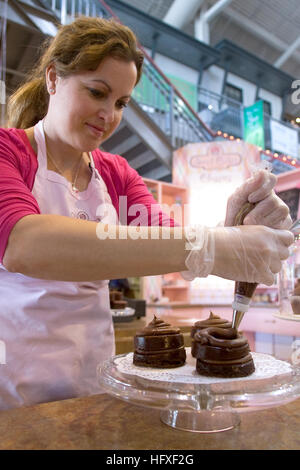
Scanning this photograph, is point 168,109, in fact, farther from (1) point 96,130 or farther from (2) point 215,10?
(1) point 96,130

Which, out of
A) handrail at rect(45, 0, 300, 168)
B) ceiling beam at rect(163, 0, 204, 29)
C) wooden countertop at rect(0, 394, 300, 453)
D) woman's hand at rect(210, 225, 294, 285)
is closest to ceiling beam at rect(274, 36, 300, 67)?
ceiling beam at rect(163, 0, 204, 29)

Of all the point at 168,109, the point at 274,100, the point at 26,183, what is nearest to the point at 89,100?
the point at 26,183

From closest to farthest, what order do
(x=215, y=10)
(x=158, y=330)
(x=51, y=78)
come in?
(x=158, y=330) < (x=51, y=78) < (x=215, y=10)

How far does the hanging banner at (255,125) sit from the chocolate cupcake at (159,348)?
5833 millimetres

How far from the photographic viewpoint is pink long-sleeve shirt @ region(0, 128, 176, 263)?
917 mm

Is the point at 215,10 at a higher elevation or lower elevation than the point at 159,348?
higher

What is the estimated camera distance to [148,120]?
554 centimetres

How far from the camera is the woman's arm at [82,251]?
2.86 ft

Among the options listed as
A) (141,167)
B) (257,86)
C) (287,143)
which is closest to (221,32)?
(257,86)

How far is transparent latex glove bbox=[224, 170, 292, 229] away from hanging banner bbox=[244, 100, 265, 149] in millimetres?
5725

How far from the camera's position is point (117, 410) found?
928 mm

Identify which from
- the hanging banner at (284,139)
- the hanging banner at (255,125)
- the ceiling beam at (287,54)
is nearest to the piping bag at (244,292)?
the hanging banner at (255,125)

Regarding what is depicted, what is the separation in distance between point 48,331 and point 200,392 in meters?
0.63
